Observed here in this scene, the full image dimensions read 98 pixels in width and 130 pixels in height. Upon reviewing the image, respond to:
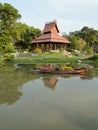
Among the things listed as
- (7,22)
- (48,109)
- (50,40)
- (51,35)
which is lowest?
(48,109)

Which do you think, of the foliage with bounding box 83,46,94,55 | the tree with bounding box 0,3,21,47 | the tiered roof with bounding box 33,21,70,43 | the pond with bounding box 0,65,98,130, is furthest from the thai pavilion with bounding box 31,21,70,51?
the pond with bounding box 0,65,98,130

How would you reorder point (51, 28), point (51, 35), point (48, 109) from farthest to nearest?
point (51, 28) → point (51, 35) → point (48, 109)

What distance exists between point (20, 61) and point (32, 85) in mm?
15902

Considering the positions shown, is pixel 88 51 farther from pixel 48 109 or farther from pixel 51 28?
pixel 48 109

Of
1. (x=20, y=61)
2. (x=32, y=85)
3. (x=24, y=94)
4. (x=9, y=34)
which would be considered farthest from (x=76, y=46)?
(x=24, y=94)

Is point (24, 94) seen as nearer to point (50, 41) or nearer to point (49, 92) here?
point (49, 92)

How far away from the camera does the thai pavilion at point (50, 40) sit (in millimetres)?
40875

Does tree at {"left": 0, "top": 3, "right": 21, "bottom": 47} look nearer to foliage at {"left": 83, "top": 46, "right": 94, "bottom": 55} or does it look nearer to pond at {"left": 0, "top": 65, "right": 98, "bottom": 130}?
foliage at {"left": 83, "top": 46, "right": 94, "bottom": 55}

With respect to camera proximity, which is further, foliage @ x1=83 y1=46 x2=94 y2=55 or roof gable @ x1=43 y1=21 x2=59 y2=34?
foliage @ x1=83 y1=46 x2=94 y2=55

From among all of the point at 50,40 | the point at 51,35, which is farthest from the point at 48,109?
the point at 51,35

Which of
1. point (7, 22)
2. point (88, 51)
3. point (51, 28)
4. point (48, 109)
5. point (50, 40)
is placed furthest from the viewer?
point (88, 51)

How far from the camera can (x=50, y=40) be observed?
1563 inches

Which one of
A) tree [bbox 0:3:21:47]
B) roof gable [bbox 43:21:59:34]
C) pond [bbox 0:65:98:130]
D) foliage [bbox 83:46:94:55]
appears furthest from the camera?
foliage [bbox 83:46:94:55]

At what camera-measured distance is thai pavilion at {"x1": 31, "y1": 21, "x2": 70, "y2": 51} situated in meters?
40.9
